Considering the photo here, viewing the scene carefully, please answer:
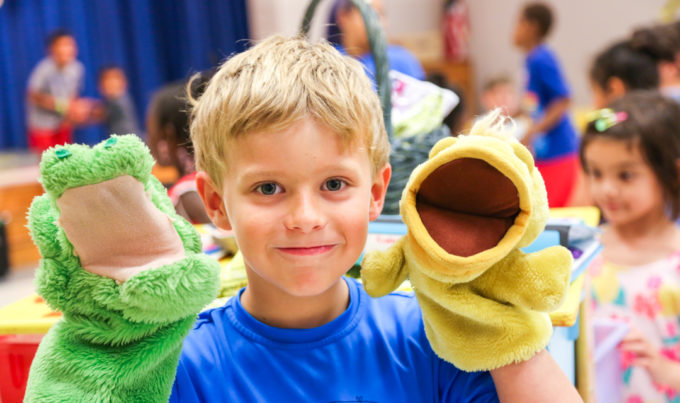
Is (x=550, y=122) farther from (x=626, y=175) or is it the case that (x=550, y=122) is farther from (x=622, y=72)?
(x=626, y=175)

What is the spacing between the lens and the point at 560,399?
66cm

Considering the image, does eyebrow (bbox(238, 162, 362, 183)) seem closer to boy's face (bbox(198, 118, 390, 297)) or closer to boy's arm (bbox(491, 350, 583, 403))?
boy's face (bbox(198, 118, 390, 297))

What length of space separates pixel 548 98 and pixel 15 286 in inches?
118

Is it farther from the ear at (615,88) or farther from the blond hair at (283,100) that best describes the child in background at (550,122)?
the blond hair at (283,100)

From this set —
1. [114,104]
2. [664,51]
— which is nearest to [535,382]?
[664,51]

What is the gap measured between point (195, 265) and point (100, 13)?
20.9 feet

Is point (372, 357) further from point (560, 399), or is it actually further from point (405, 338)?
point (560, 399)

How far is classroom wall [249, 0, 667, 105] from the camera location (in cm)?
575

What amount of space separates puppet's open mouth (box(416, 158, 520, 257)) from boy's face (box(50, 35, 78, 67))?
5278mm

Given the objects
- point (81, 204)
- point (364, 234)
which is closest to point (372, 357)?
point (364, 234)

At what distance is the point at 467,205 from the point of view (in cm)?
63

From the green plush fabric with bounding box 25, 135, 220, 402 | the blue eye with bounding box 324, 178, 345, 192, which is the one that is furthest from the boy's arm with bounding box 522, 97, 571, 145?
the green plush fabric with bounding box 25, 135, 220, 402

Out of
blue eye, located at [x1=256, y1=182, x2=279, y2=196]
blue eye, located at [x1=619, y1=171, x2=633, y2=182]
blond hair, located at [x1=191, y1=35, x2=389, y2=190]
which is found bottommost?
blue eye, located at [x1=619, y1=171, x2=633, y2=182]

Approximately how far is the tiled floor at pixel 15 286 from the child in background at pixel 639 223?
9.09ft
